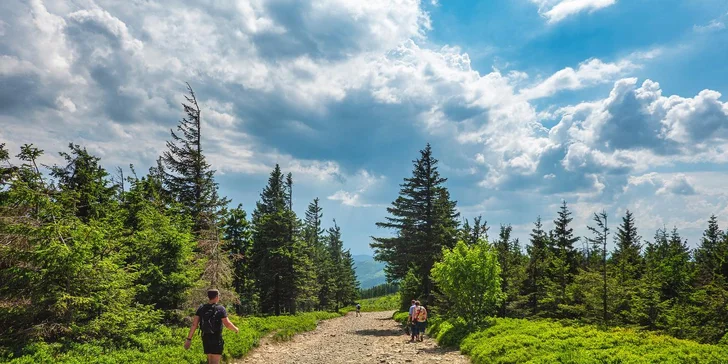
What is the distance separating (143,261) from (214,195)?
62.3 feet

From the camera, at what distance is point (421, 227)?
1294 inches

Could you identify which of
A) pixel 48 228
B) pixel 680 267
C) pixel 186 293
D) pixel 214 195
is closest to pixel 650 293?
pixel 680 267

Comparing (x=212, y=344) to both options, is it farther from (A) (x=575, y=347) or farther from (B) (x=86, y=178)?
(B) (x=86, y=178)

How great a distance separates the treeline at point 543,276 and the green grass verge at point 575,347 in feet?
13.4

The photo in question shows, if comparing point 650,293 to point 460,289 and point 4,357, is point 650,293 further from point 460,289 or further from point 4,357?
point 4,357

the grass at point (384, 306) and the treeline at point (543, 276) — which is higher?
the treeline at point (543, 276)

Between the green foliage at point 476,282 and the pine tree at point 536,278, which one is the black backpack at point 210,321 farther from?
the pine tree at point 536,278

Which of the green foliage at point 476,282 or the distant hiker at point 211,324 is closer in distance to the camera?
the distant hiker at point 211,324

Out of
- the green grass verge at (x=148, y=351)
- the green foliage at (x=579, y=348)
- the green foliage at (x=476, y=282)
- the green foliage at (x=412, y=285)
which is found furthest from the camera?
the green foliage at (x=412, y=285)

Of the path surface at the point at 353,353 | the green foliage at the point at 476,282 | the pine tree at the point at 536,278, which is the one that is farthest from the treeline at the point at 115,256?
the pine tree at the point at 536,278

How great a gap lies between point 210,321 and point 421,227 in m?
25.7

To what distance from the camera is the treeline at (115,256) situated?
36.0 ft

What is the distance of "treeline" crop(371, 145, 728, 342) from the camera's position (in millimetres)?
20438

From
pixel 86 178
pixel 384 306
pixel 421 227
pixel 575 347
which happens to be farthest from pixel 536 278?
pixel 384 306
